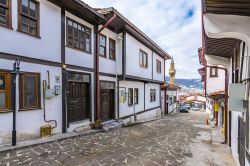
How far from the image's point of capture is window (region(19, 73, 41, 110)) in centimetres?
795

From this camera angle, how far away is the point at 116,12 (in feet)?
39.6

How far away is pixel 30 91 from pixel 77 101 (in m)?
3.12

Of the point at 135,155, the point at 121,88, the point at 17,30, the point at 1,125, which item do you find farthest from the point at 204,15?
the point at 121,88

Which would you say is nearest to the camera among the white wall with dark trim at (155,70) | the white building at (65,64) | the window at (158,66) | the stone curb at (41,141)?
the stone curb at (41,141)

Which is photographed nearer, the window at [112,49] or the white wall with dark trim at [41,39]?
the white wall with dark trim at [41,39]

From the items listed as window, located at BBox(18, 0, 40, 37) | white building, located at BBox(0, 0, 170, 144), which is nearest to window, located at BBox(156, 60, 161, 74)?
white building, located at BBox(0, 0, 170, 144)

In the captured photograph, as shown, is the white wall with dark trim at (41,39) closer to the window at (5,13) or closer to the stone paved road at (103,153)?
the window at (5,13)

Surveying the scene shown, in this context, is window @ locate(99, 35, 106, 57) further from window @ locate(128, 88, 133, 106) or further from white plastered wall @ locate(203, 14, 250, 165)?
white plastered wall @ locate(203, 14, 250, 165)

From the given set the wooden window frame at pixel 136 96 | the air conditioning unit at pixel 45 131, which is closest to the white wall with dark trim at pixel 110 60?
the wooden window frame at pixel 136 96

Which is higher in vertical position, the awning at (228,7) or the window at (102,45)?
the window at (102,45)

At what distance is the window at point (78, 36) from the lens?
34.3 ft

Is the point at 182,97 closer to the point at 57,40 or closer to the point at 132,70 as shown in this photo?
the point at 132,70

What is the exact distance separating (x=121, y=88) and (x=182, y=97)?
35387mm

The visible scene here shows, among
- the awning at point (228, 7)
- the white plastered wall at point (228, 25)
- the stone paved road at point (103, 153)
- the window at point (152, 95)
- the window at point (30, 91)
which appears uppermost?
the awning at point (228, 7)
